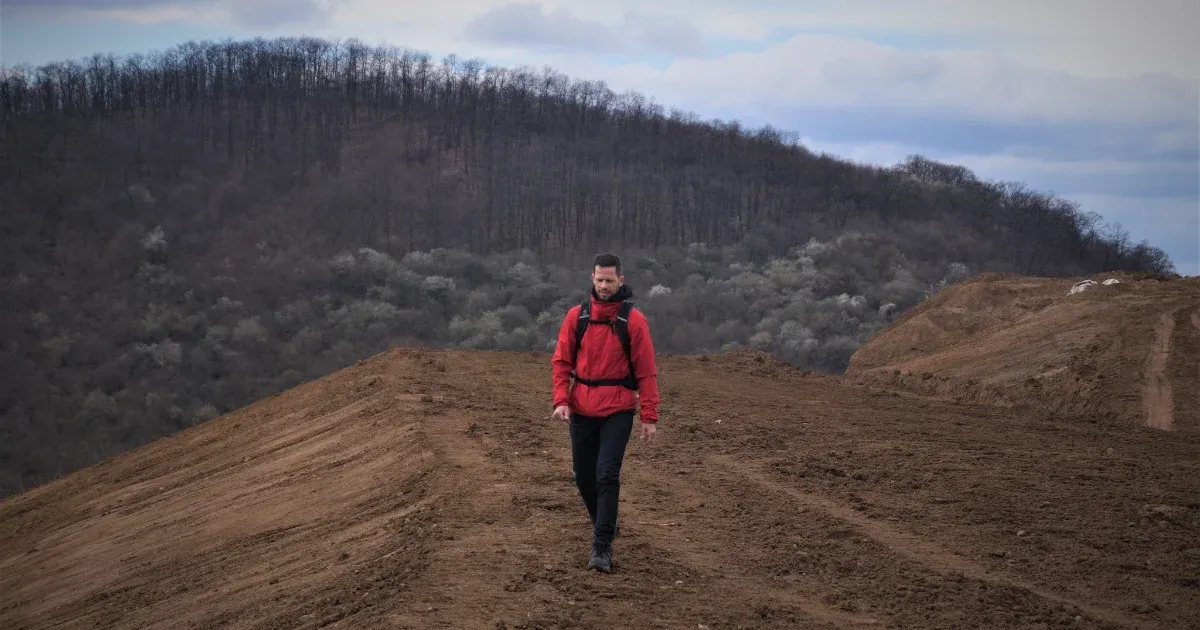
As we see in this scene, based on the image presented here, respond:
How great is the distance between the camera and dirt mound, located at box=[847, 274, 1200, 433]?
1595 centimetres

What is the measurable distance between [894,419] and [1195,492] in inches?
173

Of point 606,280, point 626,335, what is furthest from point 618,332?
point 606,280

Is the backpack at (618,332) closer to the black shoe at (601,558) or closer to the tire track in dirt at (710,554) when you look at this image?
the black shoe at (601,558)

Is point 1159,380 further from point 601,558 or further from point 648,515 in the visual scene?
point 601,558

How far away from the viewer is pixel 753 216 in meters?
82.3

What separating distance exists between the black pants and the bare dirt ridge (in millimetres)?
359

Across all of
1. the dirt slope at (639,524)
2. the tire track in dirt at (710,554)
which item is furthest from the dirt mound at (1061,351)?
the tire track in dirt at (710,554)

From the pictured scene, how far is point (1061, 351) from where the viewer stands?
17.8m

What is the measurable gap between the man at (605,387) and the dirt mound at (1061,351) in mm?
11020

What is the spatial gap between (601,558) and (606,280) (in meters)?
1.75

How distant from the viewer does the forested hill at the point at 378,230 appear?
57469 mm

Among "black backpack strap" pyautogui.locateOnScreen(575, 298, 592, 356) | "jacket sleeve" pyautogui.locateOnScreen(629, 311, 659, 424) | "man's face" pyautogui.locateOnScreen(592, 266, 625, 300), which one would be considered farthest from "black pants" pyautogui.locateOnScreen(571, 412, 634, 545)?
"man's face" pyautogui.locateOnScreen(592, 266, 625, 300)

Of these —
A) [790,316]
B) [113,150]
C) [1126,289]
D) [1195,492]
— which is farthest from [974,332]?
[113,150]

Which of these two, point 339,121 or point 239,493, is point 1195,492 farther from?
point 339,121
